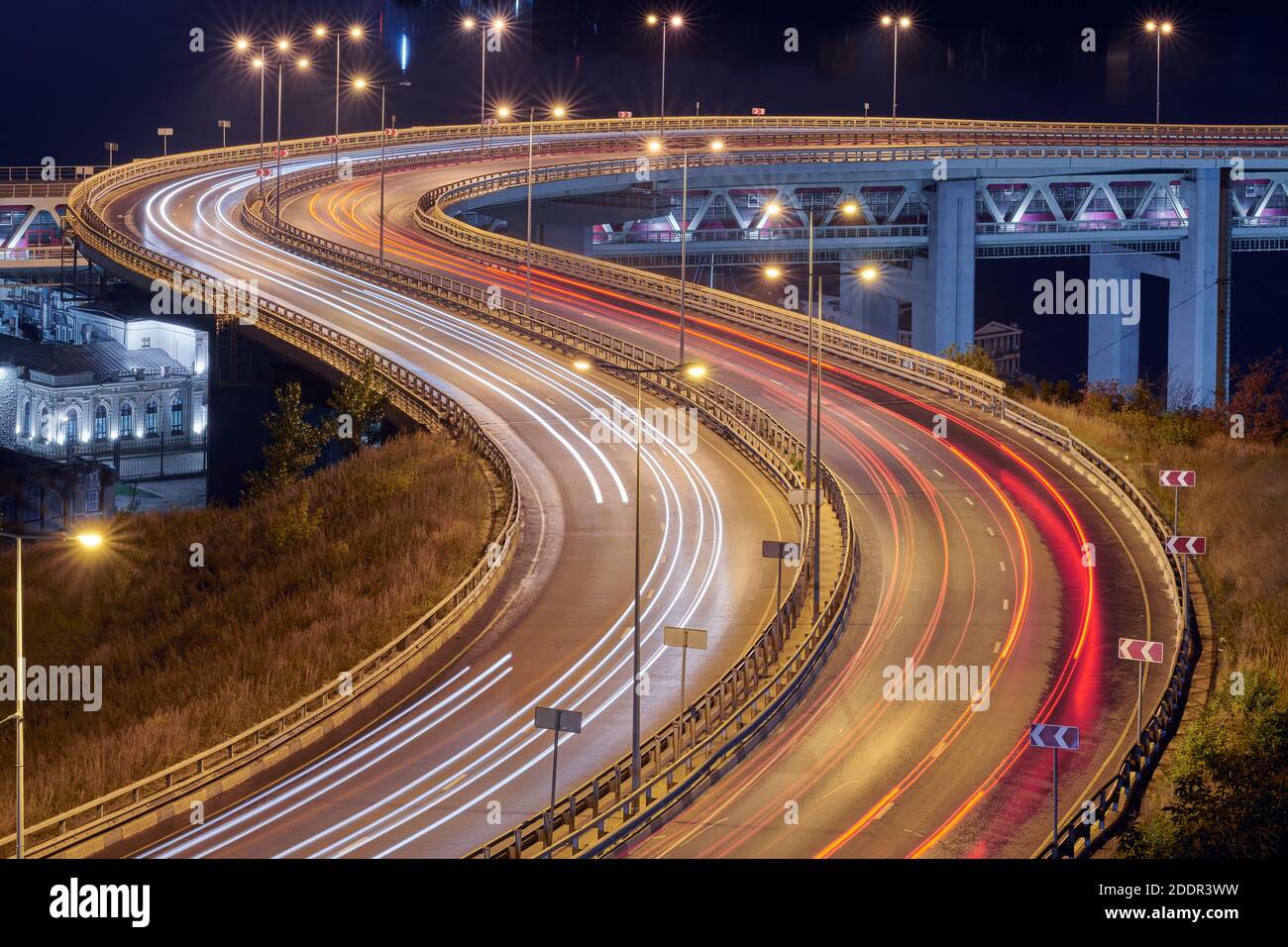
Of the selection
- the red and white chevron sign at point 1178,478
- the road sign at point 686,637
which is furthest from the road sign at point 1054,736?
the red and white chevron sign at point 1178,478

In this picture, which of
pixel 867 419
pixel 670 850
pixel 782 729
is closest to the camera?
pixel 670 850

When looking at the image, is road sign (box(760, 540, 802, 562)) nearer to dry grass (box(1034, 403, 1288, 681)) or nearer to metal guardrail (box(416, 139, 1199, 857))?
metal guardrail (box(416, 139, 1199, 857))

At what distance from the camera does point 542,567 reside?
1783 inches

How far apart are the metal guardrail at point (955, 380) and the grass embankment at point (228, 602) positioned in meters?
18.0

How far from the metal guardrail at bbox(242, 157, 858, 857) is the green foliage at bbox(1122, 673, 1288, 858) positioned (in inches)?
323

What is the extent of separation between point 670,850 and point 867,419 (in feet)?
102

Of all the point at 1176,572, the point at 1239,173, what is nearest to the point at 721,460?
the point at 1176,572

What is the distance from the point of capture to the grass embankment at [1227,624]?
2911cm

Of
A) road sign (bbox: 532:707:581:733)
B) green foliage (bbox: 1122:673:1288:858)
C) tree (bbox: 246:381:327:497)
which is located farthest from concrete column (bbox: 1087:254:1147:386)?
road sign (bbox: 532:707:581:733)

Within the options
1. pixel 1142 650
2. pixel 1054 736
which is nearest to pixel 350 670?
pixel 1054 736

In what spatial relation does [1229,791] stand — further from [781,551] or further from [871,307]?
[871,307]

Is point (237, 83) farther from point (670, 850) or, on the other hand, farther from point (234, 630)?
point (670, 850)

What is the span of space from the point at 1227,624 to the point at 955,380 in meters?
23.3

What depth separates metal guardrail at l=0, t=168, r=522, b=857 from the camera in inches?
1243
